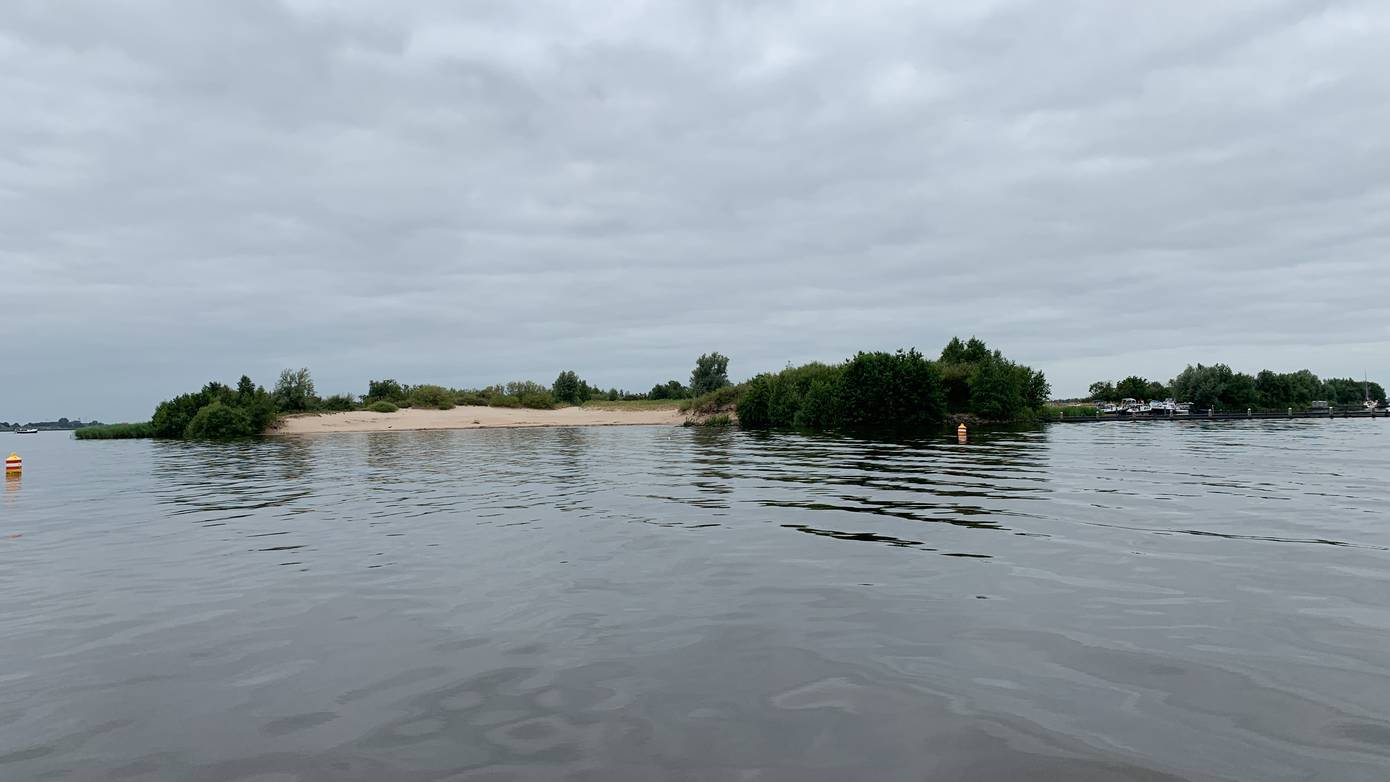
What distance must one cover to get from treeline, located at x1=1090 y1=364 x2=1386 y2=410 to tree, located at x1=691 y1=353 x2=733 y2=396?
3431 inches

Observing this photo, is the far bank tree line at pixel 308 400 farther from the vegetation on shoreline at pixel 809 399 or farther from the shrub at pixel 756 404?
the shrub at pixel 756 404

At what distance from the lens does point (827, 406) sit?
237 feet

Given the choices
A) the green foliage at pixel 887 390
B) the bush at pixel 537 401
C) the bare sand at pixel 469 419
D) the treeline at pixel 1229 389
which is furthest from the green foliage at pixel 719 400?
the treeline at pixel 1229 389

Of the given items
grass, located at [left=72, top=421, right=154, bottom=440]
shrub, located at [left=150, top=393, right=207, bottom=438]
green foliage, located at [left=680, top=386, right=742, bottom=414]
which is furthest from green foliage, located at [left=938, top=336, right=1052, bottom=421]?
grass, located at [left=72, top=421, right=154, bottom=440]

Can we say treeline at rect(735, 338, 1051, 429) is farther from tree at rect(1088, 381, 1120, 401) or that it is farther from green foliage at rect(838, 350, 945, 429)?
tree at rect(1088, 381, 1120, 401)

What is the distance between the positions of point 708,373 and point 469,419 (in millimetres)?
46913

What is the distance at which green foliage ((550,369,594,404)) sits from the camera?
125244 mm

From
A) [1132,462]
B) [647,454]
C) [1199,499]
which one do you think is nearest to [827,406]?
[647,454]

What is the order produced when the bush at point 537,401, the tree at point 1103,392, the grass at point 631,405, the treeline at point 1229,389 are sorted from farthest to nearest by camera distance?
the tree at point 1103,392, the treeline at point 1229,389, the grass at point 631,405, the bush at point 537,401

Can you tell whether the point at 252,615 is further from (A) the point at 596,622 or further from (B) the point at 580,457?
(B) the point at 580,457

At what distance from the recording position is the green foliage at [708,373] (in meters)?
130

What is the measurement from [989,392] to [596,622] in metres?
77.7

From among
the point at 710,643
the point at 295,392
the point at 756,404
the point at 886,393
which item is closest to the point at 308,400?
the point at 295,392

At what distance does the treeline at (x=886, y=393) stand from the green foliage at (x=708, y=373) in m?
42.3
